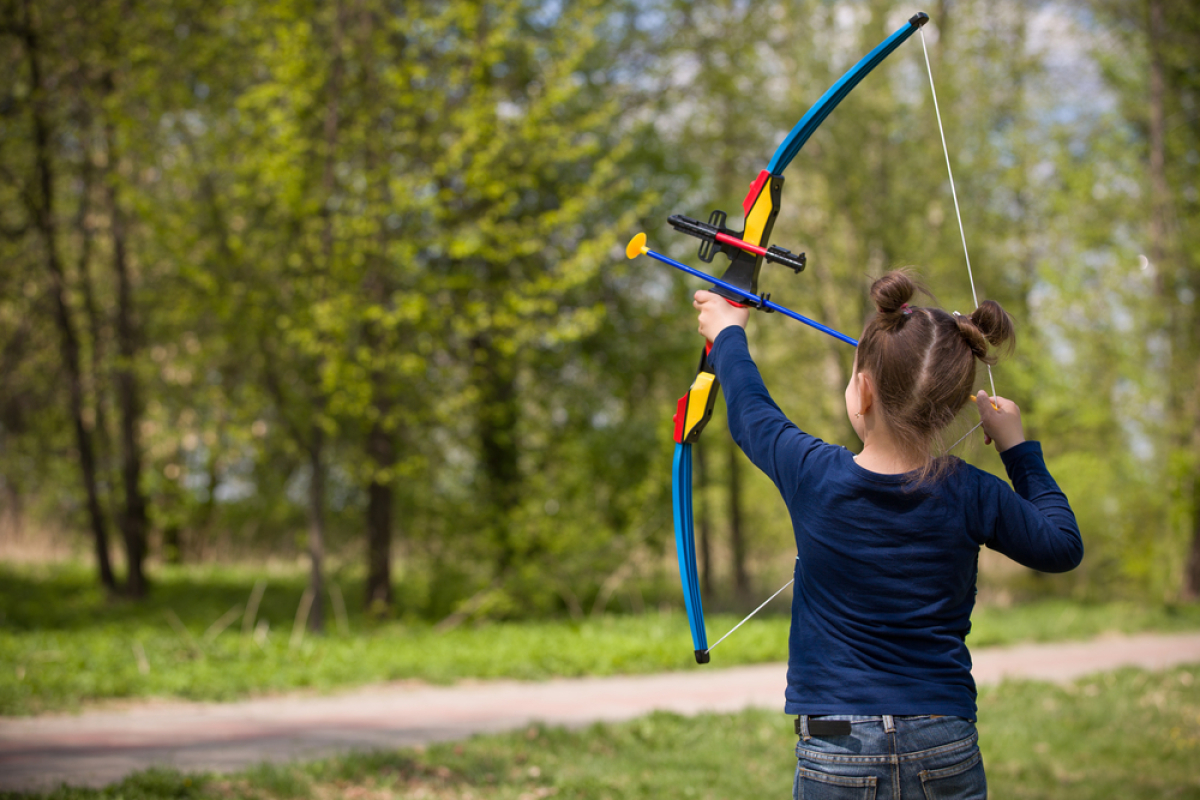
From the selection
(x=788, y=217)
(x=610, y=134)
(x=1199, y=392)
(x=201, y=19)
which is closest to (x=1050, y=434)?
(x=1199, y=392)

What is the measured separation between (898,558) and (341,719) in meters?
5.26

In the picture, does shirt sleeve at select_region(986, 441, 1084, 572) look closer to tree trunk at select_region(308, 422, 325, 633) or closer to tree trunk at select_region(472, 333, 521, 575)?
tree trunk at select_region(308, 422, 325, 633)

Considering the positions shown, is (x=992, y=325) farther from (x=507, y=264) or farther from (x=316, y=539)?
(x=507, y=264)

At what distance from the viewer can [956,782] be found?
1.91 metres

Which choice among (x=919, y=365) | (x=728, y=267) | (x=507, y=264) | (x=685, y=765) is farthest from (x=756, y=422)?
(x=507, y=264)

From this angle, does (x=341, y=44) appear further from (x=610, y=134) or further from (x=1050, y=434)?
(x=1050, y=434)

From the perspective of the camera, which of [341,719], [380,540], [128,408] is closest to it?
[341,719]

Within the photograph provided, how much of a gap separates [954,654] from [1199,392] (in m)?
15.0

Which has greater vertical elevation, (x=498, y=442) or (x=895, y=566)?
(x=498, y=442)

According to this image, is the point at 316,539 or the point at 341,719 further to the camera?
the point at 316,539

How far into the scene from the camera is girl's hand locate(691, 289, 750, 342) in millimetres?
2287

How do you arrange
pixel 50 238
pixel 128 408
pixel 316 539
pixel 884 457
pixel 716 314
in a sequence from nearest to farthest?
pixel 884 457, pixel 716 314, pixel 316 539, pixel 50 238, pixel 128 408

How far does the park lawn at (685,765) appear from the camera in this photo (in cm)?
453

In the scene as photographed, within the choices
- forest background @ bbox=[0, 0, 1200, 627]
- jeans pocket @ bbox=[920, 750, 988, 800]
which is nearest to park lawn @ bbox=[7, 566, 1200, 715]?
forest background @ bbox=[0, 0, 1200, 627]
